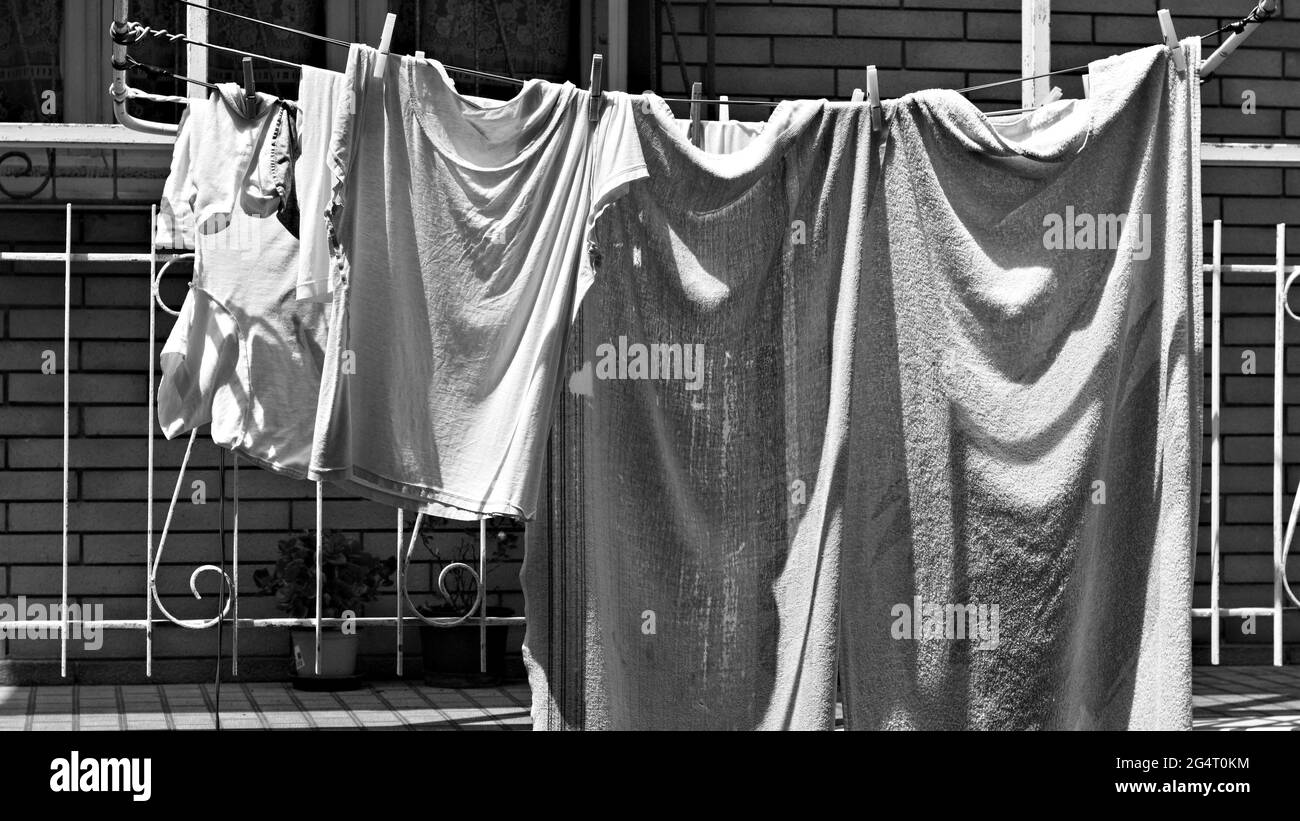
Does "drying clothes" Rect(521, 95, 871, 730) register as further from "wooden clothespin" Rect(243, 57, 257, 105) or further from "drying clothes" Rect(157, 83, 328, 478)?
"wooden clothespin" Rect(243, 57, 257, 105)

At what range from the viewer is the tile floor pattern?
6324mm

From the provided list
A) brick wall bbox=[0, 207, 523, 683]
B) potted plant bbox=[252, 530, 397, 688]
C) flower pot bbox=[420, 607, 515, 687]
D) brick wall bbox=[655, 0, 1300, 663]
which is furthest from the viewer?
brick wall bbox=[655, 0, 1300, 663]

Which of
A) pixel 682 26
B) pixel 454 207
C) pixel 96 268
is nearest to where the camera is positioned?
pixel 454 207

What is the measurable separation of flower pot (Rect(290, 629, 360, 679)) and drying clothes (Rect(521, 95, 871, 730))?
2977 mm

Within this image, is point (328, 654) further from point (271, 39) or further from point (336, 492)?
point (271, 39)

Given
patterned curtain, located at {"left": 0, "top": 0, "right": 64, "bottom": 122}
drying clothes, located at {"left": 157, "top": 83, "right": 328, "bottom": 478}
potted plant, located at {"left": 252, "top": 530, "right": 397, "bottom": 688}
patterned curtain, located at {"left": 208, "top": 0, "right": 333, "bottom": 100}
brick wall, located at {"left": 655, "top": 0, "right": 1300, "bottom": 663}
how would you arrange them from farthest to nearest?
brick wall, located at {"left": 655, "top": 0, "right": 1300, "bottom": 663}
patterned curtain, located at {"left": 208, "top": 0, "right": 333, "bottom": 100}
patterned curtain, located at {"left": 0, "top": 0, "right": 64, "bottom": 122}
potted plant, located at {"left": 252, "top": 530, "right": 397, "bottom": 688}
drying clothes, located at {"left": 157, "top": 83, "right": 328, "bottom": 478}

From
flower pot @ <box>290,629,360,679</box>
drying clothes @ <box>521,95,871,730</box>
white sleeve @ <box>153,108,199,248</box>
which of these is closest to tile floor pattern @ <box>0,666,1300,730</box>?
flower pot @ <box>290,629,360,679</box>

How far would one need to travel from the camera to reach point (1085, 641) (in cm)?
479

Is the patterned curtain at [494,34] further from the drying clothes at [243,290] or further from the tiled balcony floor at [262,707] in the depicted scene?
the drying clothes at [243,290]

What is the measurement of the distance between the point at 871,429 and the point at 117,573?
493cm

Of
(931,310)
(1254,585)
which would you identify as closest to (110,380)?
(931,310)

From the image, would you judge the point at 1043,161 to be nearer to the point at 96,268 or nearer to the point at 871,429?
the point at 871,429

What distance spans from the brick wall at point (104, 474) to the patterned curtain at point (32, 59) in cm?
69

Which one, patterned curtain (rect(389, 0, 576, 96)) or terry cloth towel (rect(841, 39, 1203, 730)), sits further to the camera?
patterned curtain (rect(389, 0, 576, 96))
